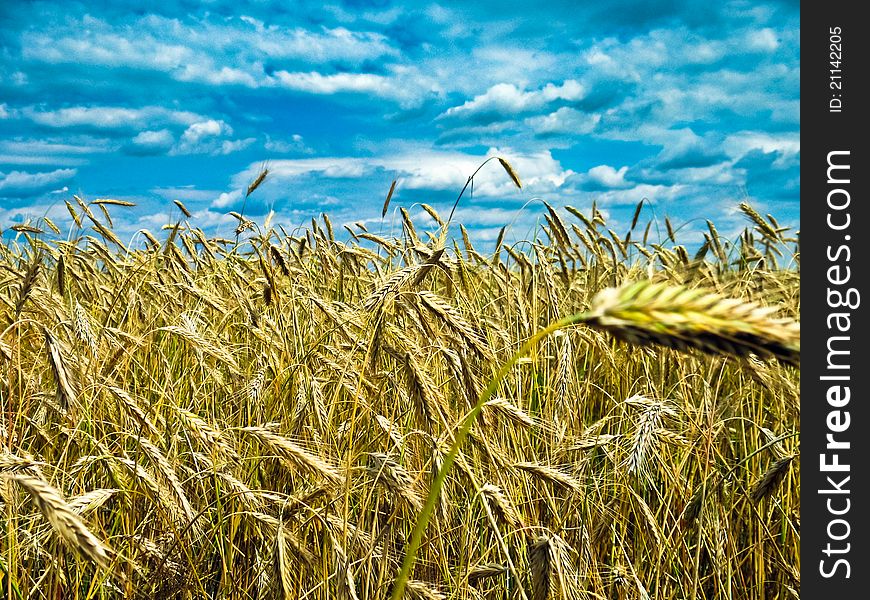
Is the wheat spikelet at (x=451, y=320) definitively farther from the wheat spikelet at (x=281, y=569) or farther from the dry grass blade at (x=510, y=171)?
the dry grass blade at (x=510, y=171)

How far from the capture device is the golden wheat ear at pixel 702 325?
0.74 meters

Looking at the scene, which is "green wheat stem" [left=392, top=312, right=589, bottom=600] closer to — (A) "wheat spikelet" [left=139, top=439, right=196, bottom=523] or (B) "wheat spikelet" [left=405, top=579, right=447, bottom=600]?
(B) "wheat spikelet" [left=405, top=579, right=447, bottom=600]

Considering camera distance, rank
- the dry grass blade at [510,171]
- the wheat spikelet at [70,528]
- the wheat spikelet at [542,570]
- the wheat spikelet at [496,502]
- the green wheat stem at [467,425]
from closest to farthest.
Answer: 1. the green wheat stem at [467,425]
2. the wheat spikelet at [70,528]
3. the wheat spikelet at [542,570]
4. the wheat spikelet at [496,502]
5. the dry grass blade at [510,171]

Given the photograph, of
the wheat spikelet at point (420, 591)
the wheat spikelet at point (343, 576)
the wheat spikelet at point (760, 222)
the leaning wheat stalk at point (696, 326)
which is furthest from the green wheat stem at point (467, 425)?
the wheat spikelet at point (760, 222)

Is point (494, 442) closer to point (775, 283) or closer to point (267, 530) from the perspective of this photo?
point (267, 530)

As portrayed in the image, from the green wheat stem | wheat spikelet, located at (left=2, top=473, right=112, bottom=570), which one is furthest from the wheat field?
the green wheat stem

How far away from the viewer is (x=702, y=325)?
747 millimetres

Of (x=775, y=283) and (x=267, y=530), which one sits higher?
(x=775, y=283)

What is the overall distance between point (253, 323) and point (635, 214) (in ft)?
8.25

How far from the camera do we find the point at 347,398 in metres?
2.77
